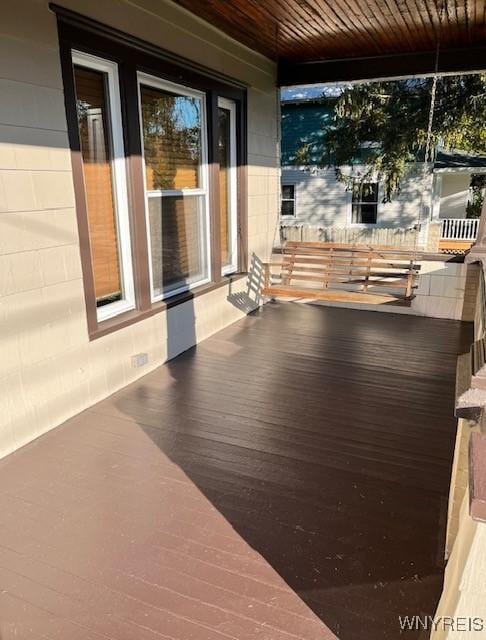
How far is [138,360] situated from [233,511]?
A: 1.80m

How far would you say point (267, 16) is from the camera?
4082mm

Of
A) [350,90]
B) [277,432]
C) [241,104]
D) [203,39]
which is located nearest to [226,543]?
[277,432]

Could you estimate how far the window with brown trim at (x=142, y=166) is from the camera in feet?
10.0

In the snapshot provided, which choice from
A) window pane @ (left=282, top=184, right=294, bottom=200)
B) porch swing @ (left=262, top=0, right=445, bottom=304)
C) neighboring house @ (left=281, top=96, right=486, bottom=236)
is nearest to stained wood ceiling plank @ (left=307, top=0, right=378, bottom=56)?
porch swing @ (left=262, top=0, right=445, bottom=304)

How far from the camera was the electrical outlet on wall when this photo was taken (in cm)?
368

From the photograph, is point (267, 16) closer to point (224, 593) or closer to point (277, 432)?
point (277, 432)

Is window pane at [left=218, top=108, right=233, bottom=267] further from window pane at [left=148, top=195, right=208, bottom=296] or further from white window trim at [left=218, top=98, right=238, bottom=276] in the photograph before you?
window pane at [left=148, top=195, right=208, bottom=296]

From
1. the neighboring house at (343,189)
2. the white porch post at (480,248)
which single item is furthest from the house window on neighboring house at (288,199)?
the white porch post at (480,248)

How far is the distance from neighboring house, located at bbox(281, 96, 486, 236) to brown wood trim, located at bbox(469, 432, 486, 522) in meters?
10.7

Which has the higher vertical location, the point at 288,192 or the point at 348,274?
the point at 288,192

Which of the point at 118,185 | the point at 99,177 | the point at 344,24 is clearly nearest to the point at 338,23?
the point at 344,24

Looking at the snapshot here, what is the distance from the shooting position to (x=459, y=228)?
1122cm

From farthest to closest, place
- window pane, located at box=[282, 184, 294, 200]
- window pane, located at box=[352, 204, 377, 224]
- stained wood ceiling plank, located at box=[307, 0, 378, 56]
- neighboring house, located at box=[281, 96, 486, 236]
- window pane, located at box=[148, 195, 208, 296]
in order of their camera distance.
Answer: window pane, located at box=[282, 184, 294, 200]
window pane, located at box=[352, 204, 377, 224]
neighboring house, located at box=[281, 96, 486, 236]
window pane, located at box=[148, 195, 208, 296]
stained wood ceiling plank, located at box=[307, 0, 378, 56]

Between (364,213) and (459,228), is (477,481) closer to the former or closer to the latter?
(364,213)
